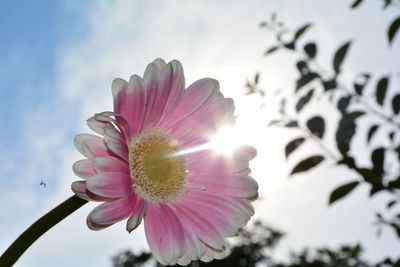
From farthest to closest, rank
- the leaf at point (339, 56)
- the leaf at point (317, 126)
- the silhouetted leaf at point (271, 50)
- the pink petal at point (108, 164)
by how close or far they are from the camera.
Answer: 1. the silhouetted leaf at point (271, 50)
2. the leaf at point (339, 56)
3. the leaf at point (317, 126)
4. the pink petal at point (108, 164)

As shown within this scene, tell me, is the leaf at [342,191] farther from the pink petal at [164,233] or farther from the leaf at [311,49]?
the pink petal at [164,233]

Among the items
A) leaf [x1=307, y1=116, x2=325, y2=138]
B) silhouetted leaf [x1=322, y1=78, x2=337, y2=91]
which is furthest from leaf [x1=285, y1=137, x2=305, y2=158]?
silhouetted leaf [x1=322, y1=78, x2=337, y2=91]

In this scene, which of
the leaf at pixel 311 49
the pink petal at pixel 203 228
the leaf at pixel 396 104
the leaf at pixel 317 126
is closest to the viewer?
the pink petal at pixel 203 228

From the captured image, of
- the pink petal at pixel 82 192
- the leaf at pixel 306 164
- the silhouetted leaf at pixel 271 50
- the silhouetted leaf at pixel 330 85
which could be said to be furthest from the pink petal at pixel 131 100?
the silhouetted leaf at pixel 271 50

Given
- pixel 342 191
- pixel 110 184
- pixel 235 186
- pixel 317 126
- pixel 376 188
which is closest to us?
pixel 110 184

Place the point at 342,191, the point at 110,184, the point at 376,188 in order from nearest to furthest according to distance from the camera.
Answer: the point at 110,184
the point at 376,188
the point at 342,191

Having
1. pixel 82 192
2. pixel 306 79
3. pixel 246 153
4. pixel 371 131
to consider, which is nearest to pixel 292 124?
pixel 306 79

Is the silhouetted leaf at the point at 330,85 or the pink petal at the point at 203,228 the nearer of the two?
the pink petal at the point at 203,228

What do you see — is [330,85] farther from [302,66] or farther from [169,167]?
[169,167]
